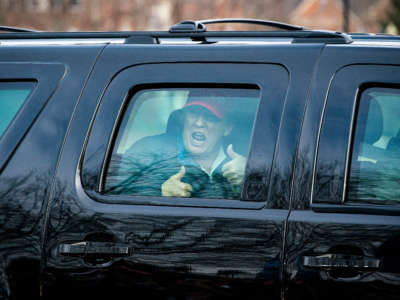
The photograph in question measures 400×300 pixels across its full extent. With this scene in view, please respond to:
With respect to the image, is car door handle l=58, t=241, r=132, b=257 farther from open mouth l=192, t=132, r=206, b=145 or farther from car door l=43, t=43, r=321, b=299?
open mouth l=192, t=132, r=206, b=145

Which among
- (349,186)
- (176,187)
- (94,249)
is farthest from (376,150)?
(94,249)

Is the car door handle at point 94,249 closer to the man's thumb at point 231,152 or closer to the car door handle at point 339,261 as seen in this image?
the man's thumb at point 231,152

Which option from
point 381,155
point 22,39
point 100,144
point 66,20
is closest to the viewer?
point 381,155

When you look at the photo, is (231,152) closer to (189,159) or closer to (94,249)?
(189,159)

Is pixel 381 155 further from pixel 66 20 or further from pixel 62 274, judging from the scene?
pixel 66 20

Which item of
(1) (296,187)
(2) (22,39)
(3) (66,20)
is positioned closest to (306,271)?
(1) (296,187)

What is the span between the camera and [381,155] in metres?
2.29

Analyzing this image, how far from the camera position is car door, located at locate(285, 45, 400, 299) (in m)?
2.11

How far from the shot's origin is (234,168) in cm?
240

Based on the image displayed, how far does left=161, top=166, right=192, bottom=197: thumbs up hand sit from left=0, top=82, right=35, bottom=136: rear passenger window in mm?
673

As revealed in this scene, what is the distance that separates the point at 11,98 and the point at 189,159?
771 millimetres

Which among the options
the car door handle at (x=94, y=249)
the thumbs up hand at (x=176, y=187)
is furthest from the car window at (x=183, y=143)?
the car door handle at (x=94, y=249)

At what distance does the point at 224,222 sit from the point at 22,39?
139 cm

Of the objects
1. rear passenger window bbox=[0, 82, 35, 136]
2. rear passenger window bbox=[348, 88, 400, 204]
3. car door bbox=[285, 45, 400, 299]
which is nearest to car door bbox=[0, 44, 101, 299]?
rear passenger window bbox=[0, 82, 35, 136]
